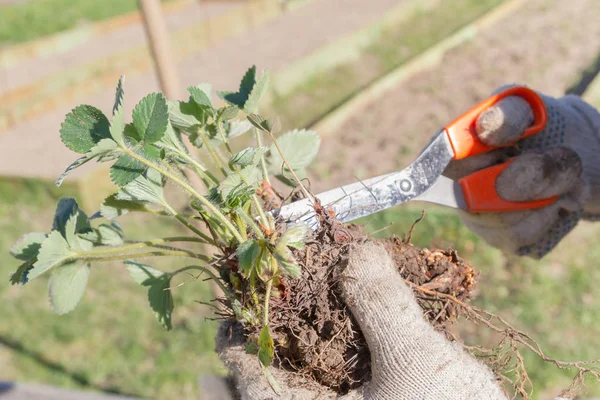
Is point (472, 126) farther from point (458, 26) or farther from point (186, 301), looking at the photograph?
point (458, 26)

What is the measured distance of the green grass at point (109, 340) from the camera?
124 inches

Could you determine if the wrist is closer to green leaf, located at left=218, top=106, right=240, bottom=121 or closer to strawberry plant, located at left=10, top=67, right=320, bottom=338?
strawberry plant, located at left=10, top=67, right=320, bottom=338

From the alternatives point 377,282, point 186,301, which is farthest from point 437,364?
point 186,301

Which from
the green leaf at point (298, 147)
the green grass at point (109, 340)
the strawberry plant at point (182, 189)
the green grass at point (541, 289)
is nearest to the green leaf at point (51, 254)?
the strawberry plant at point (182, 189)

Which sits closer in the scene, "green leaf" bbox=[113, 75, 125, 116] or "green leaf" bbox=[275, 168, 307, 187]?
"green leaf" bbox=[113, 75, 125, 116]

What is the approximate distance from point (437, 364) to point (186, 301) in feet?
8.79

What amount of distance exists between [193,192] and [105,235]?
296 mm

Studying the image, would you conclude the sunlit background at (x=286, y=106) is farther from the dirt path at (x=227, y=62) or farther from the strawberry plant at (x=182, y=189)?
the strawberry plant at (x=182, y=189)

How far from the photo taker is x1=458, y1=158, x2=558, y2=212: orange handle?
5.03 ft

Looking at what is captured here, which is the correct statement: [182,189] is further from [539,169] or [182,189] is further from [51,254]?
[539,169]

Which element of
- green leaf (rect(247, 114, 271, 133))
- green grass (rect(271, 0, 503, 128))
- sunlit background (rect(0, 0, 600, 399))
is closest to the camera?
green leaf (rect(247, 114, 271, 133))

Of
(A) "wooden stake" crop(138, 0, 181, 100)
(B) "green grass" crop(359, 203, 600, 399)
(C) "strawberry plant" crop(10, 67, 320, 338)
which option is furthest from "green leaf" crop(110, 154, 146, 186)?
(B) "green grass" crop(359, 203, 600, 399)

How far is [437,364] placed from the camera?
39.5 inches

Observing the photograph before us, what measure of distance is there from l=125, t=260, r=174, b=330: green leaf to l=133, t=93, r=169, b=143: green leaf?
1.17ft
